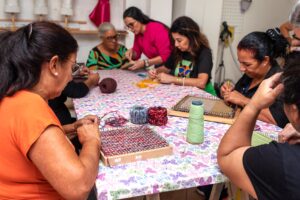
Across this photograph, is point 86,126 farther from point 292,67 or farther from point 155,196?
point 292,67

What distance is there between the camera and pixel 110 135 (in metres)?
1.30

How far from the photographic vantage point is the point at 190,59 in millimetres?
2633

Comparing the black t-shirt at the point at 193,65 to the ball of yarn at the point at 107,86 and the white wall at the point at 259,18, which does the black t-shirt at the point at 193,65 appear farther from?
the white wall at the point at 259,18

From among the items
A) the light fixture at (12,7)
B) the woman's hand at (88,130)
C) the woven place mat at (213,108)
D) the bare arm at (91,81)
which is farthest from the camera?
the light fixture at (12,7)

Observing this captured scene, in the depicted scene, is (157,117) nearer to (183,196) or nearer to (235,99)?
(235,99)

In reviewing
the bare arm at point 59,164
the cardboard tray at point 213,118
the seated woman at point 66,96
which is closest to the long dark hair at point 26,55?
the bare arm at point 59,164

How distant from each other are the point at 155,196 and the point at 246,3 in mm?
3855

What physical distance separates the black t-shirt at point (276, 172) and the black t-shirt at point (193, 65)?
1.71 m

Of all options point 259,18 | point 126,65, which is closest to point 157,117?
point 126,65

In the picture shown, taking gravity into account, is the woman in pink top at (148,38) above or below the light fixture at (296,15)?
below

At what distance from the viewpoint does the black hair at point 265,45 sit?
180cm

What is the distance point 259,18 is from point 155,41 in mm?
2225

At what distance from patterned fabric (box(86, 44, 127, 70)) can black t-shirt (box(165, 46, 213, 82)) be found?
76cm

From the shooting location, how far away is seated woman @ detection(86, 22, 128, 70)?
10.1 ft
